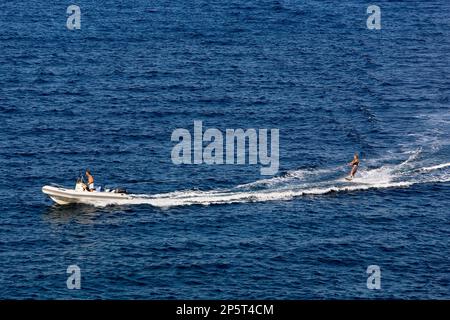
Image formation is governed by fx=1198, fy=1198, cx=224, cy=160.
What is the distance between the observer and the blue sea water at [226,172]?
4875 inches

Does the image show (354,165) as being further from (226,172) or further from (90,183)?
(90,183)

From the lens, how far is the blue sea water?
406 feet

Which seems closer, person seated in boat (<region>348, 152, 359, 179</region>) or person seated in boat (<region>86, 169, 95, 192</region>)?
person seated in boat (<region>86, 169, 95, 192</region>)

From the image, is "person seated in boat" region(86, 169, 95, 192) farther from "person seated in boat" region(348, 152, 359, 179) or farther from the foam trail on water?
"person seated in boat" region(348, 152, 359, 179)

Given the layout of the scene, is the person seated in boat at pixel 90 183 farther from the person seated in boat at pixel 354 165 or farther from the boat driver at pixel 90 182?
the person seated in boat at pixel 354 165

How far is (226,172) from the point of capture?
490ft

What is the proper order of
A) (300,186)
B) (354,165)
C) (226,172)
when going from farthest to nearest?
(226,172) < (354,165) < (300,186)

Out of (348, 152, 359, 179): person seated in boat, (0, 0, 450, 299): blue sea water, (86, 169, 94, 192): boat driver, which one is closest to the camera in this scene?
(0, 0, 450, 299): blue sea water

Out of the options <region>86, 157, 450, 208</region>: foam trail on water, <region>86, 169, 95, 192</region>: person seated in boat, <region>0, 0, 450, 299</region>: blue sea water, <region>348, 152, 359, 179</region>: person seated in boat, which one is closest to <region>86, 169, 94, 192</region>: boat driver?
<region>86, 169, 95, 192</region>: person seated in boat

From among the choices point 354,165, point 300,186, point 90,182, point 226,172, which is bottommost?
point 90,182

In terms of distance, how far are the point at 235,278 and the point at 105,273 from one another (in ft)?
44.2

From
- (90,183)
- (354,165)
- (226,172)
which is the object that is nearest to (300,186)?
(354,165)

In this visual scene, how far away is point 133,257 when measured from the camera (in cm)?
12719

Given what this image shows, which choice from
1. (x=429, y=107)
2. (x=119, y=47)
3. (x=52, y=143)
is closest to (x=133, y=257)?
(x=52, y=143)
